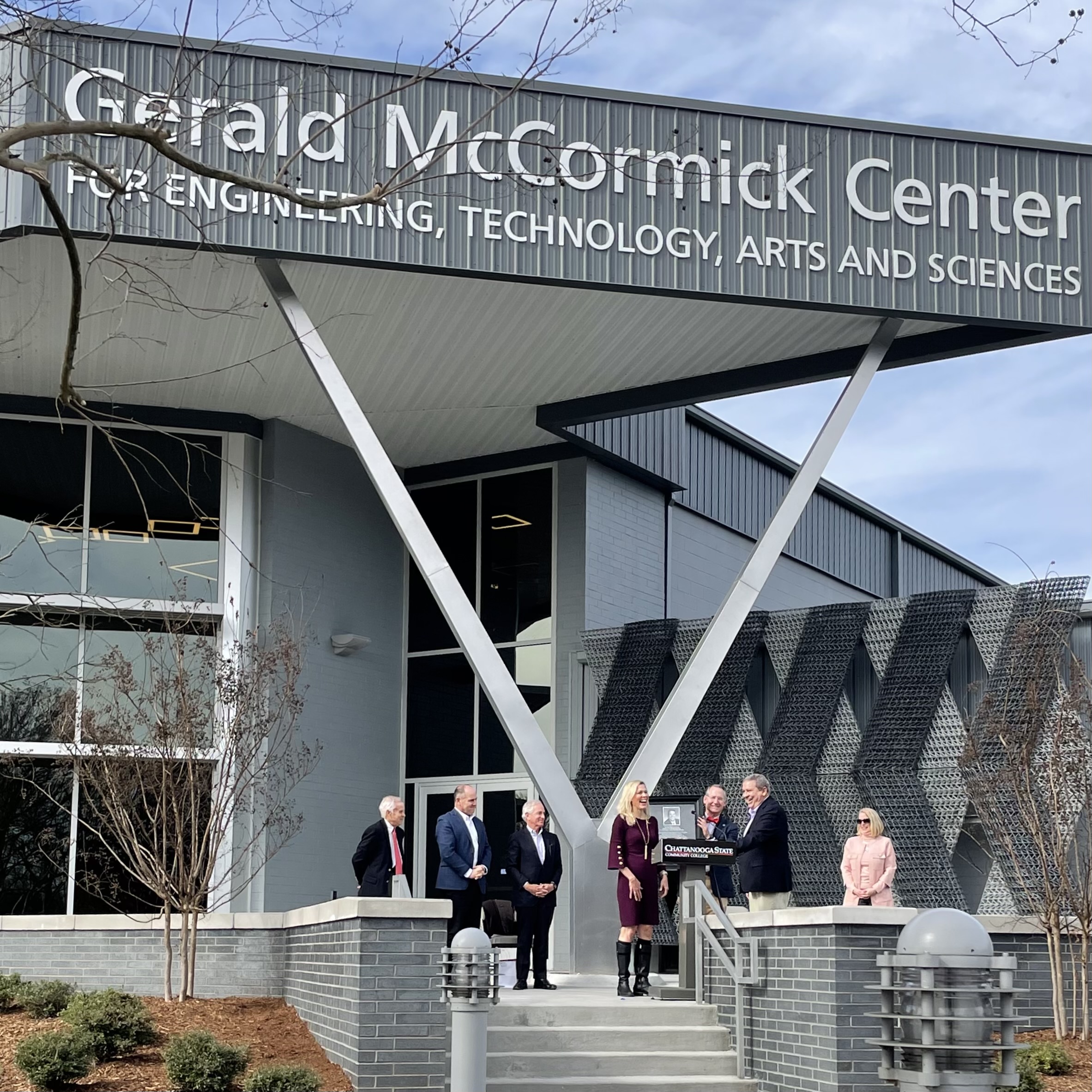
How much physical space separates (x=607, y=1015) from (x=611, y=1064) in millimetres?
516

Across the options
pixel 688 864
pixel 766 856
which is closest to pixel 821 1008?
pixel 766 856

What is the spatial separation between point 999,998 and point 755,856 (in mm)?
6152

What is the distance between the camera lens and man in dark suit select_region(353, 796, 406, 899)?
487 inches

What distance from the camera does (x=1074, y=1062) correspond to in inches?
420

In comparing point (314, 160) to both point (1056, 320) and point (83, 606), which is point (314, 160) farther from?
point (1056, 320)

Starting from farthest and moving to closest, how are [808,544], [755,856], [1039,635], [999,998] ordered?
[808,544]
[1039,635]
[755,856]
[999,998]

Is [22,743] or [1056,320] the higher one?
[1056,320]

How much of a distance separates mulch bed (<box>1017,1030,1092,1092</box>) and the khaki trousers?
193 centimetres

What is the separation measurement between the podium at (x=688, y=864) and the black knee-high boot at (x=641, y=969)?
3.6 inches

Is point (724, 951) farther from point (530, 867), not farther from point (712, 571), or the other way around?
point (712, 571)

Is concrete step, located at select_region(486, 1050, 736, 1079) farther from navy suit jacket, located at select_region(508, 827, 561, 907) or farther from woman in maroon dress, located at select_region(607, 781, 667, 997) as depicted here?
navy suit jacket, located at select_region(508, 827, 561, 907)

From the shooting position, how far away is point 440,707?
20781 millimetres

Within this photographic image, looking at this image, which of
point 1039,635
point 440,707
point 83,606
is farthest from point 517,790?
point 1039,635

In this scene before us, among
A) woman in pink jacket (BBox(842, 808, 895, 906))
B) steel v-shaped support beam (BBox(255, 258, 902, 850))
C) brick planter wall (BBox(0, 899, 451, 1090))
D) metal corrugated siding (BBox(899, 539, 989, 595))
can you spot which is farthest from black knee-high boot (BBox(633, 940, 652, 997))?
metal corrugated siding (BBox(899, 539, 989, 595))
